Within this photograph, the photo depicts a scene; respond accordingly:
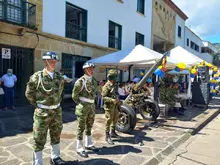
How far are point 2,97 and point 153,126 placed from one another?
6.10 m

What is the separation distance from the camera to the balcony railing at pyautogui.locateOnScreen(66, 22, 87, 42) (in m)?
10.9

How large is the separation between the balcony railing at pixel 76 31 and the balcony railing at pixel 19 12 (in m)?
2.28

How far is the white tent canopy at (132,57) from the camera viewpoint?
8.10m

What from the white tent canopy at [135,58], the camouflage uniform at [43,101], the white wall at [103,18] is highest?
the white wall at [103,18]

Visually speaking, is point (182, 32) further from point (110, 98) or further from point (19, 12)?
point (110, 98)

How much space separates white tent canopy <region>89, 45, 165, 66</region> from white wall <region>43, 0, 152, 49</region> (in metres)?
2.86

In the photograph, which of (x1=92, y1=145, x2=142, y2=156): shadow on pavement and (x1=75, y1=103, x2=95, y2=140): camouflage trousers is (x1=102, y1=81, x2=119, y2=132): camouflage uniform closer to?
(x1=92, y1=145, x2=142, y2=156): shadow on pavement

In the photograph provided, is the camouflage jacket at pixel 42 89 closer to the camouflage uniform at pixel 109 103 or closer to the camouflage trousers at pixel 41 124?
the camouflage trousers at pixel 41 124

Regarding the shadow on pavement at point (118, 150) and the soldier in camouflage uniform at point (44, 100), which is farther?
the shadow on pavement at point (118, 150)

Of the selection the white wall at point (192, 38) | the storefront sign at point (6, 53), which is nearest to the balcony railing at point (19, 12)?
the storefront sign at point (6, 53)

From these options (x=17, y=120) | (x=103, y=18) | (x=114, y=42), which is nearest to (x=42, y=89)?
(x=17, y=120)

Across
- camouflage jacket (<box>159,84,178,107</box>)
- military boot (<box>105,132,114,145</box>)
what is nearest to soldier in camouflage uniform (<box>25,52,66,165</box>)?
military boot (<box>105,132,114,145</box>)

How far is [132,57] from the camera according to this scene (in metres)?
8.59

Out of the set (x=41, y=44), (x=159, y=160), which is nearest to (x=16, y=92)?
(x=41, y=44)
